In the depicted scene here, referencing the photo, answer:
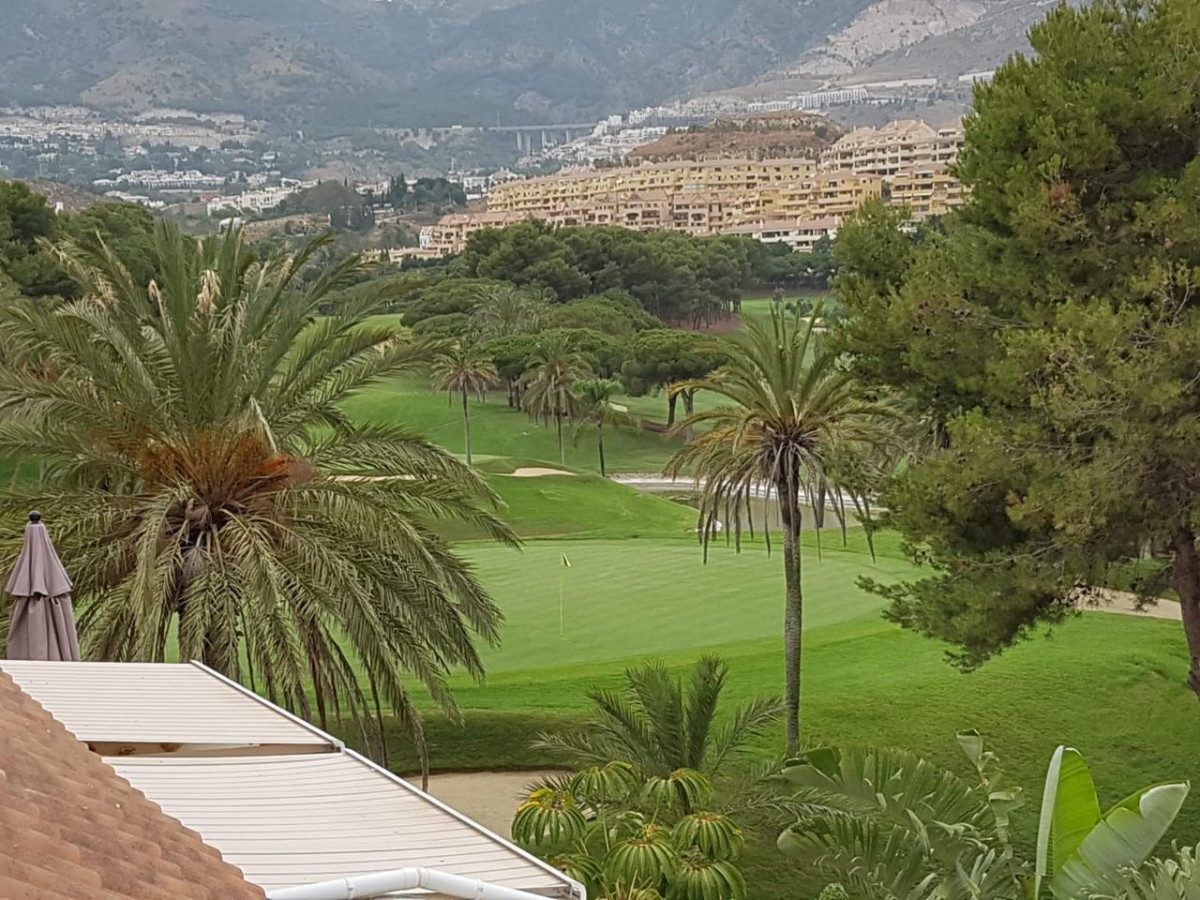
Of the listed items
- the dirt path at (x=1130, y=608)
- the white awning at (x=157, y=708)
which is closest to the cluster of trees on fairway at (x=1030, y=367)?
the white awning at (x=157, y=708)

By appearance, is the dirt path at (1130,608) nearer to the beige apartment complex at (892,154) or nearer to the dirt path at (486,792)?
the dirt path at (486,792)

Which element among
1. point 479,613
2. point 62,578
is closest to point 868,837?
point 479,613

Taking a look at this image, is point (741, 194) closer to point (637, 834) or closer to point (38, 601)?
point (38, 601)

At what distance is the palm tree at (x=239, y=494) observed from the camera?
12055mm

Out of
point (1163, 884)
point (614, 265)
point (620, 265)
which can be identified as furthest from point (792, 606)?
point (620, 265)

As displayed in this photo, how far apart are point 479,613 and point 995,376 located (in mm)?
5298

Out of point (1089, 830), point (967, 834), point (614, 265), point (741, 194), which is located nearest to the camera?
point (1089, 830)

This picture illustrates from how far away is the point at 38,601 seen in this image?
10.5 meters

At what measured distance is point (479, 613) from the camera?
44.4ft

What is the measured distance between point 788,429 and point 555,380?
36008 millimetres

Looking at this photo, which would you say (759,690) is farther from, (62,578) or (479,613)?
(62,578)

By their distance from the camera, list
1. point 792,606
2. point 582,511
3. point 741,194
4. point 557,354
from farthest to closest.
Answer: point 741,194 < point 557,354 < point 582,511 < point 792,606

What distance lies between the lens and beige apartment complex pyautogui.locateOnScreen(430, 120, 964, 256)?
155 m

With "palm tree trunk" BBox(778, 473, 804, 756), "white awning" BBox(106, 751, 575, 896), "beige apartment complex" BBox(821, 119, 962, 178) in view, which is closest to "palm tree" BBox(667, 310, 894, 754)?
"palm tree trunk" BBox(778, 473, 804, 756)
